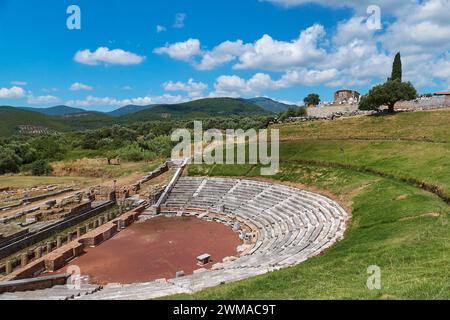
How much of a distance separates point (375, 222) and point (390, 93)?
42331 millimetres

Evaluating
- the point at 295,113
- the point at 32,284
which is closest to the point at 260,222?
the point at 32,284

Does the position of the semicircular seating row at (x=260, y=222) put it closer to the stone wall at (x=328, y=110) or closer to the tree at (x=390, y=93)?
the tree at (x=390, y=93)

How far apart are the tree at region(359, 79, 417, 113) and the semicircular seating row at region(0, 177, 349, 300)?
30918mm

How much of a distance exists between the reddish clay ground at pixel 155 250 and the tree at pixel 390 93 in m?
39.3

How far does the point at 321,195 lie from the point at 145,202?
750 inches

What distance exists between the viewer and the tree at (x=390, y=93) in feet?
183

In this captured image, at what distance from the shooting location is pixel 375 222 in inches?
822

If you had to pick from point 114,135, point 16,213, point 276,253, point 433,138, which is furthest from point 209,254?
point 114,135

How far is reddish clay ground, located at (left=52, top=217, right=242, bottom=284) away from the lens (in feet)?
72.6

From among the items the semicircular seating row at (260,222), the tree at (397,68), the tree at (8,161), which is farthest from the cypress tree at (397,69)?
the tree at (8,161)

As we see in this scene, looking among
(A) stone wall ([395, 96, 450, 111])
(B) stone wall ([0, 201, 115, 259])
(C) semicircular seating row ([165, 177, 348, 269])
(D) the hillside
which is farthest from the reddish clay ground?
(D) the hillside

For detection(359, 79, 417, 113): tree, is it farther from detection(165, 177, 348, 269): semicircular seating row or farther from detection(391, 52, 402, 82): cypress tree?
A: detection(165, 177, 348, 269): semicircular seating row
